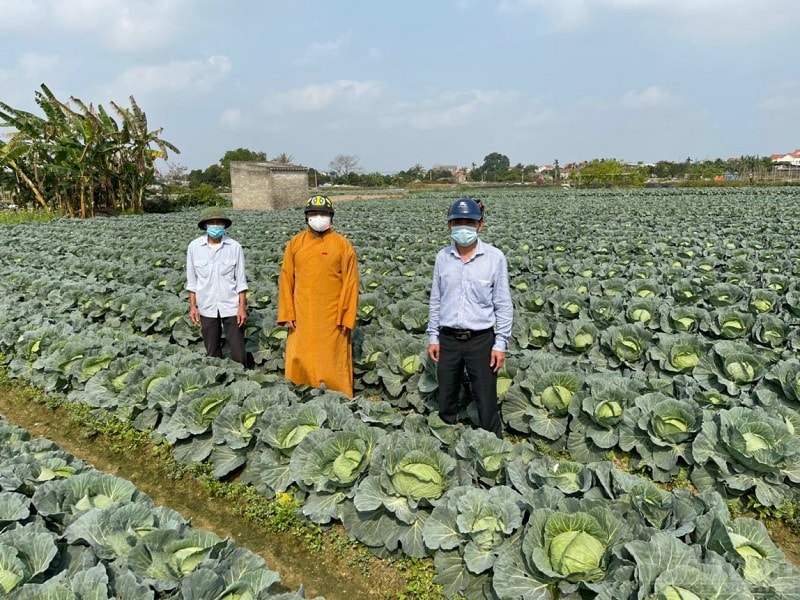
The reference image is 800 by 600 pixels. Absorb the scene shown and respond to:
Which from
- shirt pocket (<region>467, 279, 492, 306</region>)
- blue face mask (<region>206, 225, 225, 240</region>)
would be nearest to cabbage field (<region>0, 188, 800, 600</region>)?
shirt pocket (<region>467, 279, 492, 306</region>)

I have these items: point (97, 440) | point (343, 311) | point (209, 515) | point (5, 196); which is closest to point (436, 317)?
point (343, 311)

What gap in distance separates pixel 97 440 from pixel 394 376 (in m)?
2.70

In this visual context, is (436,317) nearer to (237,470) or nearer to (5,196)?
(237,470)

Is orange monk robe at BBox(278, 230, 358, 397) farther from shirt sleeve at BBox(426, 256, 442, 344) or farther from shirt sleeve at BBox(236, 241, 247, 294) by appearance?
shirt sleeve at BBox(426, 256, 442, 344)

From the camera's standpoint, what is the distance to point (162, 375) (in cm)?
422

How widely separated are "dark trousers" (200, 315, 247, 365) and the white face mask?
150 cm

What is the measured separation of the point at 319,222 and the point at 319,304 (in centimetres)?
67

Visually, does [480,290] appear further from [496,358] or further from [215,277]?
[215,277]

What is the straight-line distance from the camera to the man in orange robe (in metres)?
3.99

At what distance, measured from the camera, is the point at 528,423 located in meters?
4.05

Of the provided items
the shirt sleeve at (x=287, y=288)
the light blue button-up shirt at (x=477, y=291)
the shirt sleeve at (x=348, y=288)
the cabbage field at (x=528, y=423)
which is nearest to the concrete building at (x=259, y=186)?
the cabbage field at (x=528, y=423)

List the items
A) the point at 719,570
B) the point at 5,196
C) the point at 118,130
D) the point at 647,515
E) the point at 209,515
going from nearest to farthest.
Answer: the point at 719,570 < the point at 647,515 < the point at 209,515 < the point at 118,130 < the point at 5,196

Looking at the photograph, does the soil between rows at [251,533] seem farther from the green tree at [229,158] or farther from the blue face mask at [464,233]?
the green tree at [229,158]

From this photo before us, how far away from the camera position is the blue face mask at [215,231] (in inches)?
181
